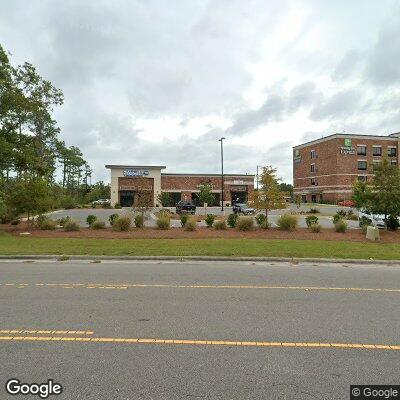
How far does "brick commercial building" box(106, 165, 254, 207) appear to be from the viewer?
58406 millimetres

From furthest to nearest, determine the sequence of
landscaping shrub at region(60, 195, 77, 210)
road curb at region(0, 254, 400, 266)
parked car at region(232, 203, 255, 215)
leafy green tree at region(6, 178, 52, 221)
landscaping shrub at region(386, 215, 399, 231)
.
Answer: landscaping shrub at region(60, 195, 77, 210), parked car at region(232, 203, 255, 215), leafy green tree at region(6, 178, 52, 221), landscaping shrub at region(386, 215, 399, 231), road curb at region(0, 254, 400, 266)

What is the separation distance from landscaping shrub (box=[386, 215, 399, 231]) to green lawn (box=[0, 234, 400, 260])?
4.36m

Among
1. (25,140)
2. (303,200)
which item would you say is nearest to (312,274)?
(25,140)

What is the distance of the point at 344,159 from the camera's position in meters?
65.6

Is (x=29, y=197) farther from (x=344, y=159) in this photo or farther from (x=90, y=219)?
(x=344, y=159)

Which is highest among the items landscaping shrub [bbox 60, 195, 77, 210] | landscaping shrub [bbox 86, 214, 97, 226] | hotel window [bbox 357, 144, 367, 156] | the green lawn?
hotel window [bbox 357, 144, 367, 156]

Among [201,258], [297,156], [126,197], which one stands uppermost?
[297,156]

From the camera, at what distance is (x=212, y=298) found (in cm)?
634

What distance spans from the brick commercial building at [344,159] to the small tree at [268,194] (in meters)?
49.3

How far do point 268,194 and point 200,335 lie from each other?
51.0 feet

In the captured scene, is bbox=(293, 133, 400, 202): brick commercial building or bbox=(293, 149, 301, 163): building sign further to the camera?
bbox=(293, 149, 301, 163): building sign

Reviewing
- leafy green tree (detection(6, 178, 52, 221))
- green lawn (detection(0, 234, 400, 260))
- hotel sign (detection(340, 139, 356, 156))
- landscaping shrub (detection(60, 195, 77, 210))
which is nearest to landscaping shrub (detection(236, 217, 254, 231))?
green lawn (detection(0, 234, 400, 260))

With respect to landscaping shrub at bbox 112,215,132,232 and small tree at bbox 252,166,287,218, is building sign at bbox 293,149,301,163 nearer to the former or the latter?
small tree at bbox 252,166,287,218

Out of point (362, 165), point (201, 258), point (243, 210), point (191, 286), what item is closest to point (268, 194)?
point (201, 258)
